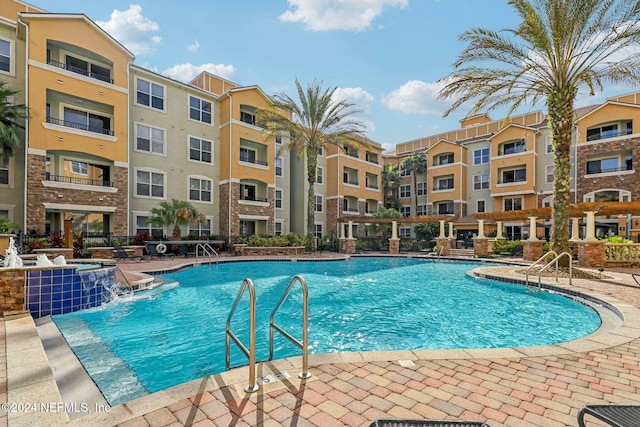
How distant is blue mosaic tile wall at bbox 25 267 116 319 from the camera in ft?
20.4

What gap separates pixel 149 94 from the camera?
2181 centimetres

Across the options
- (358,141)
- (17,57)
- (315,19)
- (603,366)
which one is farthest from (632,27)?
(17,57)

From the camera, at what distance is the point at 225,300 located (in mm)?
8820

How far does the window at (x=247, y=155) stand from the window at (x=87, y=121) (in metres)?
9.79

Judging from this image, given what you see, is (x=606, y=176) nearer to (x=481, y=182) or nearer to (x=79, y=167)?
(x=481, y=182)

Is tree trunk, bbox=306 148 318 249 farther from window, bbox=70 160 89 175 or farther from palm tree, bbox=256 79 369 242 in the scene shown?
window, bbox=70 160 89 175

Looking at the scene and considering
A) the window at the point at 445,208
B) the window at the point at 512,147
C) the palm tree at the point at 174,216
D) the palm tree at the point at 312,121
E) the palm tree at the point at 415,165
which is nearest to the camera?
the palm tree at the point at 174,216

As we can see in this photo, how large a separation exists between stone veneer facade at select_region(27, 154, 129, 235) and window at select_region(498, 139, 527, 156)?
34.1 m

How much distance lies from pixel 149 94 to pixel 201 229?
10283 mm

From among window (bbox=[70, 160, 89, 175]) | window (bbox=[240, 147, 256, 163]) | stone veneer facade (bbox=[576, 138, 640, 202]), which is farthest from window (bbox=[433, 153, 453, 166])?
window (bbox=[70, 160, 89, 175])

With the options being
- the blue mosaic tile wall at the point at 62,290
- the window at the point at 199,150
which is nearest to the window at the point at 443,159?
the window at the point at 199,150

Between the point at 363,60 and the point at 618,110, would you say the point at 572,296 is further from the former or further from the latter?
the point at 618,110

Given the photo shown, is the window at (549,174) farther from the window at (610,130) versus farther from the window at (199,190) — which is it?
the window at (199,190)

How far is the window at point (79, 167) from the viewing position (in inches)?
746
